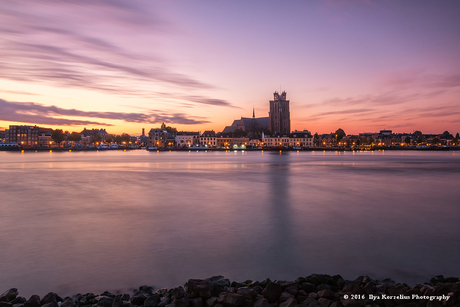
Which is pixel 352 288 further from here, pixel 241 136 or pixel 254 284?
pixel 241 136

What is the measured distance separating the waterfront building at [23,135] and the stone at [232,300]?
218483 mm

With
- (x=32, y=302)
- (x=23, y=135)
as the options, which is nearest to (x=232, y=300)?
(x=32, y=302)

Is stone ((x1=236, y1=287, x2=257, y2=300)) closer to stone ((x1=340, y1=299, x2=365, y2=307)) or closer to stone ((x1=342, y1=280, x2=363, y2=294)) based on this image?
stone ((x1=340, y1=299, x2=365, y2=307))

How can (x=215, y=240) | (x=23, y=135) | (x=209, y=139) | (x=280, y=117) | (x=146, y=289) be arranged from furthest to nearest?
(x=23, y=135) < (x=280, y=117) < (x=209, y=139) < (x=215, y=240) < (x=146, y=289)

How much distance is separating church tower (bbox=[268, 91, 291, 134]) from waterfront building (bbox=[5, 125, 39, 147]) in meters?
137

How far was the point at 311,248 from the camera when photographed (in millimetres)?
9430

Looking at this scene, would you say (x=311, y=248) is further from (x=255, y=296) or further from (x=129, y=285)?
(x=129, y=285)

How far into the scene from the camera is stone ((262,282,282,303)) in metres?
5.96

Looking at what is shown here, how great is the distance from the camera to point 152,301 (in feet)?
19.3

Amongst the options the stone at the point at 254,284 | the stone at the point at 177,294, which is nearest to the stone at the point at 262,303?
the stone at the point at 254,284

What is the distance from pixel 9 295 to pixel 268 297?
485cm

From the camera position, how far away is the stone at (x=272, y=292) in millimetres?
5963

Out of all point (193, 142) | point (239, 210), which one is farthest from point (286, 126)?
point (239, 210)

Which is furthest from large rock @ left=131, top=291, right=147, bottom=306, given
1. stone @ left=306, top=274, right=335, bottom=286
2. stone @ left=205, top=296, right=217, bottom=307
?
stone @ left=306, top=274, right=335, bottom=286
